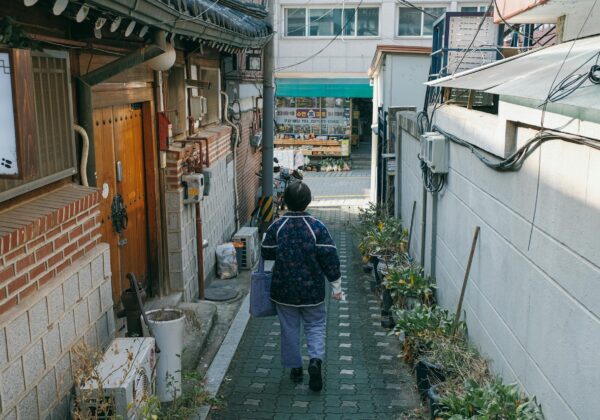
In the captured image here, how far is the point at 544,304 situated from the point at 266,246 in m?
2.91

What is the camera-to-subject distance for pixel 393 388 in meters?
6.24

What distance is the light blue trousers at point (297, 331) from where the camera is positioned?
6230 mm

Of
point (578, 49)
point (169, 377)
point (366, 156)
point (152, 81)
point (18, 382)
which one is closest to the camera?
point (18, 382)

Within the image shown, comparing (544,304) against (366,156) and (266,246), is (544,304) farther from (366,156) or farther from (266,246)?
(366,156)

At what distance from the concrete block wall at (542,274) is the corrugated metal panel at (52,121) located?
336cm

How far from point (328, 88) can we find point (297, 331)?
2283 cm

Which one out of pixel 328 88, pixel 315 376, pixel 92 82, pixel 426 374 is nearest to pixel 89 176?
pixel 92 82

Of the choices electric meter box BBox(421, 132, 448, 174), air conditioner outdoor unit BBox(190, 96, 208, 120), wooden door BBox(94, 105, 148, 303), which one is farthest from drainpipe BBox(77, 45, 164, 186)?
air conditioner outdoor unit BBox(190, 96, 208, 120)

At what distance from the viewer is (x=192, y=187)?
8.46 m

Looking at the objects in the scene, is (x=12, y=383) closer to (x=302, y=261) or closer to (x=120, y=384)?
(x=120, y=384)

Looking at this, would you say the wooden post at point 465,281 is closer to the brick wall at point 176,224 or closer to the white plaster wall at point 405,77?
the brick wall at point 176,224

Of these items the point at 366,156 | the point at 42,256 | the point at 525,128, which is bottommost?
the point at 366,156

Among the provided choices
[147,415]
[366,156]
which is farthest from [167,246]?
[366,156]

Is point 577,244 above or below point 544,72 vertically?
below
